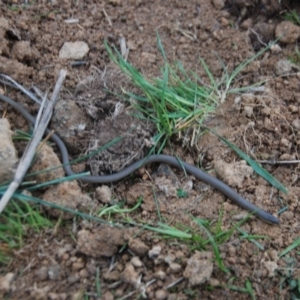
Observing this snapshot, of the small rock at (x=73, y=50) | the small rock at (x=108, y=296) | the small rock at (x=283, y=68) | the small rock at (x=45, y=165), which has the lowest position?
the small rock at (x=108, y=296)

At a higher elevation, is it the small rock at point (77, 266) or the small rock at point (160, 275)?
the small rock at point (77, 266)

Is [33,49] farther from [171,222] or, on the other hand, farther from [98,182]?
[171,222]

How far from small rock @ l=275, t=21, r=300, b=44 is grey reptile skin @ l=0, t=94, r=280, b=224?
4.40 ft

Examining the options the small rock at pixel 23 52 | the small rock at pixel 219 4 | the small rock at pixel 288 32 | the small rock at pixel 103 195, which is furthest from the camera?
the small rock at pixel 219 4

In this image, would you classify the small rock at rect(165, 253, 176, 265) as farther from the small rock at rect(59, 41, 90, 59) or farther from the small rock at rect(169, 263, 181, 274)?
the small rock at rect(59, 41, 90, 59)

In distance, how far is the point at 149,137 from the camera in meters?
3.41

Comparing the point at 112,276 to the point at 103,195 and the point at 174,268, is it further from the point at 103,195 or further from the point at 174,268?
the point at 103,195

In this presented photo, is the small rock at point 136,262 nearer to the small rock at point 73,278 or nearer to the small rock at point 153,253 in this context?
the small rock at point 153,253

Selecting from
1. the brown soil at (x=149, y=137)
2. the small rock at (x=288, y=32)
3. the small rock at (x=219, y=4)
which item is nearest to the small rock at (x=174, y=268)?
the brown soil at (x=149, y=137)

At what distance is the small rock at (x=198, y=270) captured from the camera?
9.00 feet

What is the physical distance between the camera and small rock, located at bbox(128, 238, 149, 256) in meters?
2.84

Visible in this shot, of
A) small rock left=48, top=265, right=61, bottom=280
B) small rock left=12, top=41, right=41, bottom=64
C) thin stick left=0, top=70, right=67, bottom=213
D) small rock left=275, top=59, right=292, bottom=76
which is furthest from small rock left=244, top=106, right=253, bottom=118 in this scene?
small rock left=48, top=265, right=61, bottom=280

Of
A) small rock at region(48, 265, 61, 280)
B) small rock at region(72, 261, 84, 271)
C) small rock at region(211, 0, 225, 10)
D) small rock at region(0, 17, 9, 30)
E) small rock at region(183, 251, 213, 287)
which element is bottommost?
small rock at region(183, 251, 213, 287)

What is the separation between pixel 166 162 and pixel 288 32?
4.81ft
